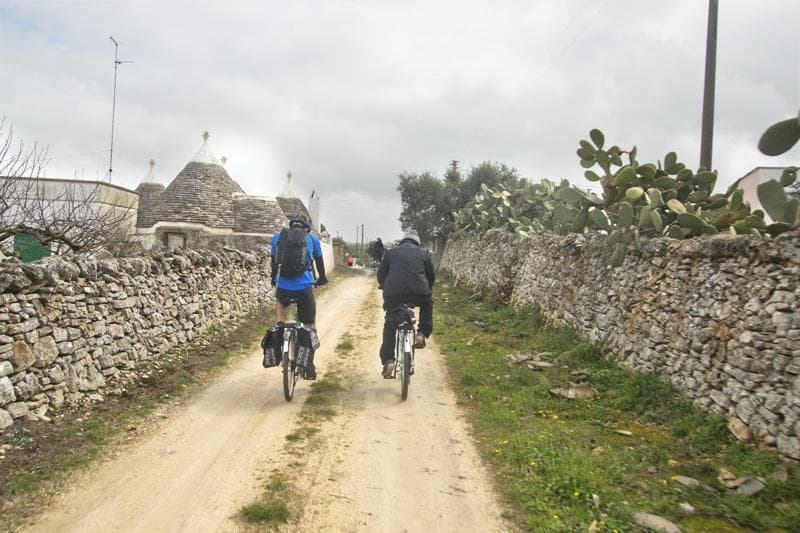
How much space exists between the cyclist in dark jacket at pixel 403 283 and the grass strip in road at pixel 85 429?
2.37 m

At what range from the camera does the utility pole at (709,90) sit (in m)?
10.6

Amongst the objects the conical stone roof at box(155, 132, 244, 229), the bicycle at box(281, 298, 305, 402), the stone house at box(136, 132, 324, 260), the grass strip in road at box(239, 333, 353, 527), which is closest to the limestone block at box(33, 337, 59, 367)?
the bicycle at box(281, 298, 305, 402)

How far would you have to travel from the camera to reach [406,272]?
Answer: 6477 mm

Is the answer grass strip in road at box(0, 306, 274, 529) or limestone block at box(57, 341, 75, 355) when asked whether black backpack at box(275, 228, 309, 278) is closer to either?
grass strip in road at box(0, 306, 274, 529)

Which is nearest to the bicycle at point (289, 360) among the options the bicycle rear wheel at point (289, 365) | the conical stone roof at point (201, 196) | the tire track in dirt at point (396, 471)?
the bicycle rear wheel at point (289, 365)

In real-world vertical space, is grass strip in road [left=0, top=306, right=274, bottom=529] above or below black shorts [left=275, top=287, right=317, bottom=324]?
below

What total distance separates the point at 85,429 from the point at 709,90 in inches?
470

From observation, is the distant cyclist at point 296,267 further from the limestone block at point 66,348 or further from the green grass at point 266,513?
the green grass at point 266,513

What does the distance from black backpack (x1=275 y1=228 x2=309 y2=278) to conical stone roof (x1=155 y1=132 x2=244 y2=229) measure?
63.0 ft

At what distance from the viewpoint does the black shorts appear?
6.21m

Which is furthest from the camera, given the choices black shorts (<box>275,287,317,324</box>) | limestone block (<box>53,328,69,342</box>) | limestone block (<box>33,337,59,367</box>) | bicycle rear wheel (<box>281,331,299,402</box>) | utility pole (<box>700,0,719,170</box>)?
utility pole (<box>700,0,719,170</box>)

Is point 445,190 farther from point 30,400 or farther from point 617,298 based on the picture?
point 30,400

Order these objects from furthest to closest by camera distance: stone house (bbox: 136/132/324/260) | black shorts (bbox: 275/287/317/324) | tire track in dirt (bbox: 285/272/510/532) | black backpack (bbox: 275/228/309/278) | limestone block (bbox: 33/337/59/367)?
stone house (bbox: 136/132/324/260) → black shorts (bbox: 275/287/317/324) → black backpack (bbox: 275/228/309/278) → limestone block (bbox: 33/337/59/367) → tire track in dirt (bbox: 285/272/510/532)

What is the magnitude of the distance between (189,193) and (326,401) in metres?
20.9
